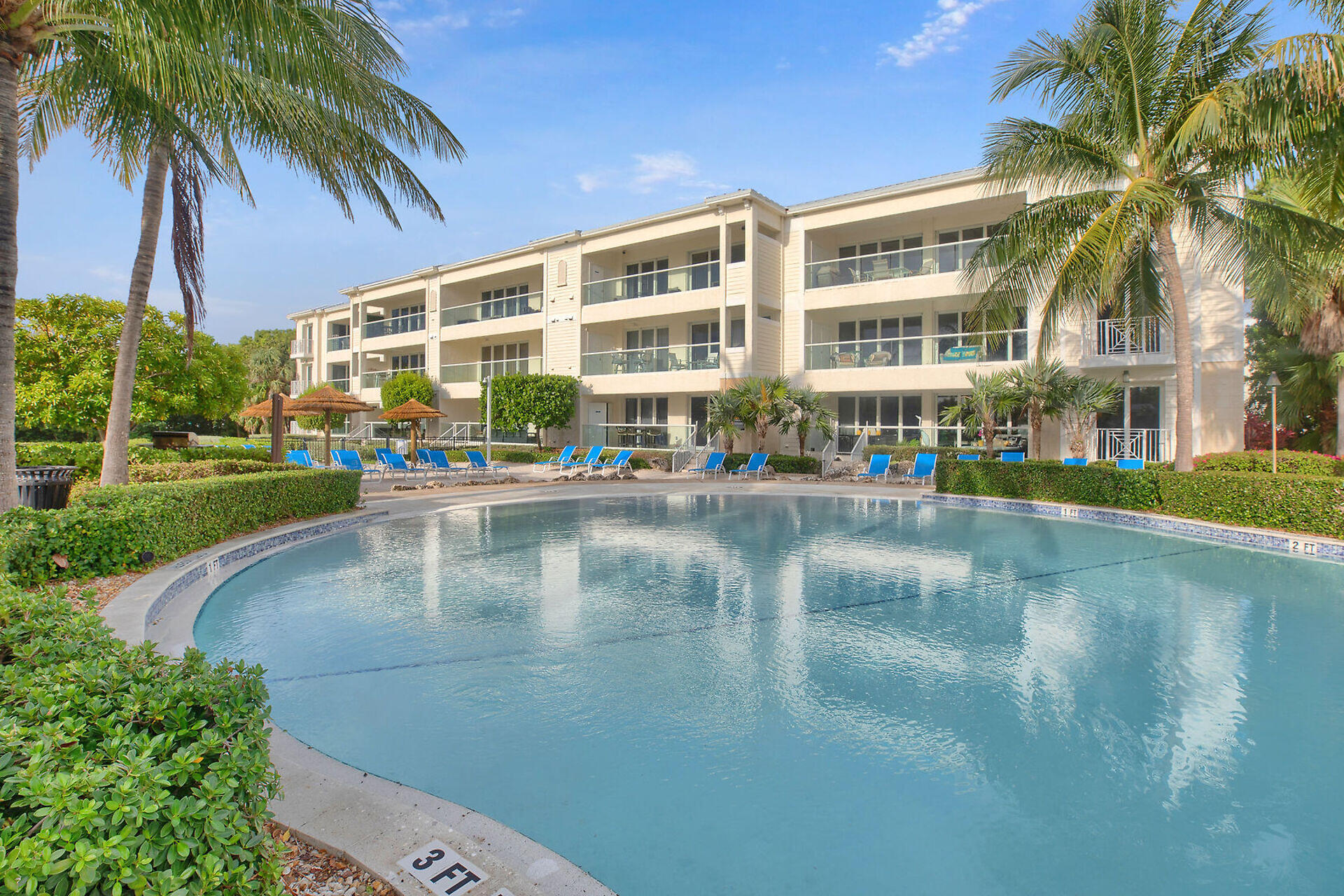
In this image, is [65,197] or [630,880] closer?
[630,880]

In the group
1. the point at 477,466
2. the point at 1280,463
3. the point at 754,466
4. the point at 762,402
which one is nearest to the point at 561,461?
the point at 477,466

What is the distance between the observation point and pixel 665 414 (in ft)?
86.2

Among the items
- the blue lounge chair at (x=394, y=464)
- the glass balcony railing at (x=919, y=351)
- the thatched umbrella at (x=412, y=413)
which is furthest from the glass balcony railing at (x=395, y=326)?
the glass balcony railing at (x=919, y=351)

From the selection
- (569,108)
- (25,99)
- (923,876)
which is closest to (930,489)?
(569,108)

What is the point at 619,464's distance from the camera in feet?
71.2

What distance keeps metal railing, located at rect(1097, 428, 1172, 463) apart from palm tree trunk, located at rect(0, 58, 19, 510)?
20.7 metres

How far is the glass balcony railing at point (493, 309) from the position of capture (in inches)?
1144

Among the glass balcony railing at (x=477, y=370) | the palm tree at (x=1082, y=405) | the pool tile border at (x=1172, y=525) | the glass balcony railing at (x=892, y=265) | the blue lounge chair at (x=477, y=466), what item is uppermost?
the glass balcony railing at (x=892, y=265)

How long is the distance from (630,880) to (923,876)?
1.20m

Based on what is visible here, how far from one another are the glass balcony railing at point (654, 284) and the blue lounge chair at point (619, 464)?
6385 mm

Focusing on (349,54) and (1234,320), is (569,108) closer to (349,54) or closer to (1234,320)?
(349,54)

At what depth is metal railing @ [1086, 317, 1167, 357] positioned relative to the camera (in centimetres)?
1727

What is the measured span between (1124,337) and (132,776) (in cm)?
2110

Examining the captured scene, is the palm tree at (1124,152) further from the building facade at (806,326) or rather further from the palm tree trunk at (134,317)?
the palm tree trunk at (134,317)
